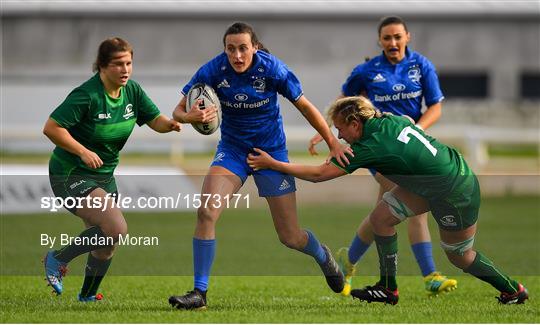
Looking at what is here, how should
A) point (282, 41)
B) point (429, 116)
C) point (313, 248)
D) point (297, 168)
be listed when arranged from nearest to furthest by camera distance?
point (297, 168) < point (313, 248) < point (429, 116) < point (282, 41)

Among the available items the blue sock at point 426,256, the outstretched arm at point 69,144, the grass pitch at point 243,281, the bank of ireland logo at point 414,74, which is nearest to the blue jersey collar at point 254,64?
the outstretched arm at point 69,144

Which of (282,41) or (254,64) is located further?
(282,41)

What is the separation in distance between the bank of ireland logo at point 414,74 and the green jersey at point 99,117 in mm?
2142

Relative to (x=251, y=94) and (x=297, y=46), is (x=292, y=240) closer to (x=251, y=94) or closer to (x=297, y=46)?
(x=251, y=94)

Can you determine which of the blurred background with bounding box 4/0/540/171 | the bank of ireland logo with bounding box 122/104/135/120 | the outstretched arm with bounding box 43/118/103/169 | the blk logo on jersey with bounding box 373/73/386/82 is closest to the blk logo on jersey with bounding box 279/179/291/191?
the bank of ireland logo with bounding box 122/104/135/120

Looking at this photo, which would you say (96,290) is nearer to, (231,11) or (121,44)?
(121,44)

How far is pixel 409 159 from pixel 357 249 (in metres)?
1.58

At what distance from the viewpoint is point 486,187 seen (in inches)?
771

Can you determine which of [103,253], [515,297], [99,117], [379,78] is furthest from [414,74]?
[103,253]

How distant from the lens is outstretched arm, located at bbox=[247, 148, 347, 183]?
746cm

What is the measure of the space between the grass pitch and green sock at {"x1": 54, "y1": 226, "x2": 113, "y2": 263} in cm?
33

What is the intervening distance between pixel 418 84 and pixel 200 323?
3.09m

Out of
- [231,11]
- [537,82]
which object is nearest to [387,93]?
[231,11]

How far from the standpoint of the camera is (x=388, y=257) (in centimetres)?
808
